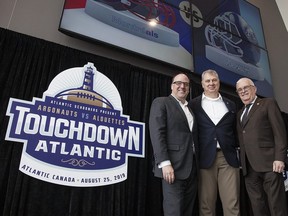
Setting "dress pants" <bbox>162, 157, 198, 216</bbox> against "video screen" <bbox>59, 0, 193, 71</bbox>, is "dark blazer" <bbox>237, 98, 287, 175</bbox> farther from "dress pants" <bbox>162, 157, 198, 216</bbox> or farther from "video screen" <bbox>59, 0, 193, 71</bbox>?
"video screen" <bbox>59, 0, 193, 71</bbox>

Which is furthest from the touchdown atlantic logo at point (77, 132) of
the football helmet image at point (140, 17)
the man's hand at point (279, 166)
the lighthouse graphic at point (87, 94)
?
the man's hand at point (279, 166)

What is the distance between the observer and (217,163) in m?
1.43

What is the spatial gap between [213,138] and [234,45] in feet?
6.63

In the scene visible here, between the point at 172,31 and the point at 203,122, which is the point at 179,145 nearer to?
the point at 203,122

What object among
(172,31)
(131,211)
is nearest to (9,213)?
(131,211)

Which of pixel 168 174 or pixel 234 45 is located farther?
pixel 234 45

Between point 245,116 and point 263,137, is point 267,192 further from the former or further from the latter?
point 245,116

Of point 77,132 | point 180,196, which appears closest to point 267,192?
point 180,196

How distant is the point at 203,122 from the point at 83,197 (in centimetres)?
97

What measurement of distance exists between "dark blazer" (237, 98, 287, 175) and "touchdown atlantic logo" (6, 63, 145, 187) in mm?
826

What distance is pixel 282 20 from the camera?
4.27 metres

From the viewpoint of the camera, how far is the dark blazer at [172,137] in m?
1.23

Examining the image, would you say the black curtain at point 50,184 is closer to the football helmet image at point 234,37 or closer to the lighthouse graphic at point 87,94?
the lighthouse graphic at point 87,94

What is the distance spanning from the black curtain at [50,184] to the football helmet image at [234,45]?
1.09 m
